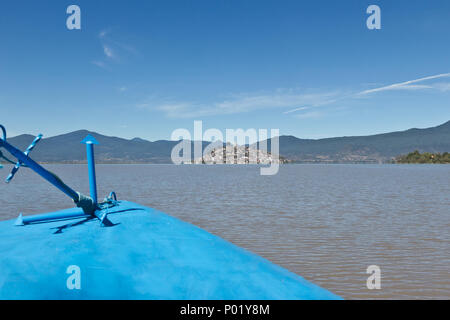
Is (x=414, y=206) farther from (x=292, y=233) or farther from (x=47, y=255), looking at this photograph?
(x=47, y=255)

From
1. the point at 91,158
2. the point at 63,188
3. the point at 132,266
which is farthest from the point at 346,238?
the point at 63,188

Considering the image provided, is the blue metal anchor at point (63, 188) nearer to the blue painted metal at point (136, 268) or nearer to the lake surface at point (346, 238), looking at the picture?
the blue painted metal at point (136, 268)

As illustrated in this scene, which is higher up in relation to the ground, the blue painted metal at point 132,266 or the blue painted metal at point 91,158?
the blue painted metal at point 91,158

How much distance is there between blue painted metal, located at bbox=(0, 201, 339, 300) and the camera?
4727 millimetres

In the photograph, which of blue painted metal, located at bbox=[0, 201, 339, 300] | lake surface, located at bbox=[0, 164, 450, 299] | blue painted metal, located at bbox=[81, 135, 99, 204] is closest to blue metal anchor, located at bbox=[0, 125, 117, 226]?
blue painted metal, located at bbox=[81, 135, 99, 204]

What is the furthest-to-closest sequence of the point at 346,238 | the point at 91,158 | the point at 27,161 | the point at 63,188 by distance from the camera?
the point at 346,238 → the point at 91,158 → the point at 63,188 → the point at 27,161

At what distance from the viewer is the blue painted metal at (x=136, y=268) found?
4.73m

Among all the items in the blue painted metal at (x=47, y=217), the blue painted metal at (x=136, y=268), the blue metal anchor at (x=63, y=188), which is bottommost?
the blue painted metal at (x=136, y=268)

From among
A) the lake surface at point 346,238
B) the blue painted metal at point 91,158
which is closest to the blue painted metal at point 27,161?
the blue painted metal at point 91,158

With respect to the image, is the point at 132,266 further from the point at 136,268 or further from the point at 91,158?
the point at 91,158

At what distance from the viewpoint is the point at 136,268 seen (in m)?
5.49

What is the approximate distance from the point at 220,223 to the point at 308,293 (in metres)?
13.9
